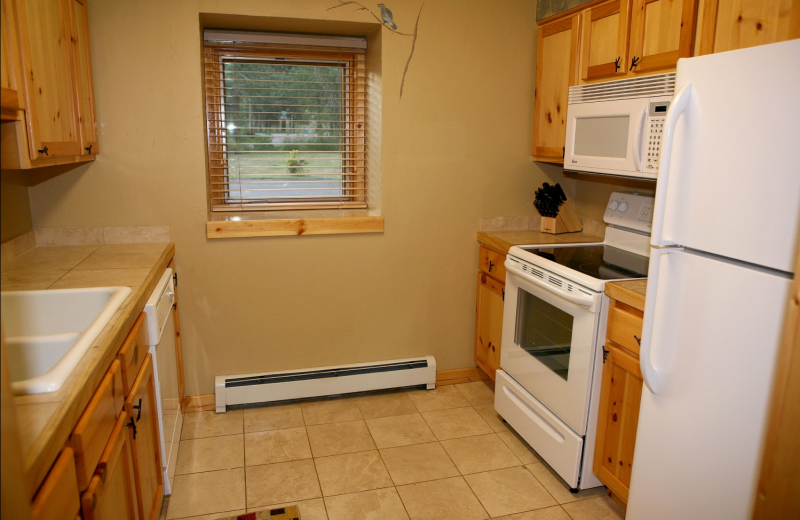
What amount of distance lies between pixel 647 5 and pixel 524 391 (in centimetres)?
172

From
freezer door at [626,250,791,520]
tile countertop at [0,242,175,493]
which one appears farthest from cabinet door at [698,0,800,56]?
tile countertop at [0,242,175,493]

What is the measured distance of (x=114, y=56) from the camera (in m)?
2.65

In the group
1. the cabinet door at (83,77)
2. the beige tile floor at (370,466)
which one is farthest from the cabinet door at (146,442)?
the cabinet door at (83,77)

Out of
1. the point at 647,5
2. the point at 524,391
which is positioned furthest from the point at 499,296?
the point at 647,5

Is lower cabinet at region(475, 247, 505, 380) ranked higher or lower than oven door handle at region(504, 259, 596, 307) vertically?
lower

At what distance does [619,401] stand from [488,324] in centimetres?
119

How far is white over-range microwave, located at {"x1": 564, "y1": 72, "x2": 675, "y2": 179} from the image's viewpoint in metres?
2.21

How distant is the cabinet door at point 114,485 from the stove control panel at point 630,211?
2329 mm

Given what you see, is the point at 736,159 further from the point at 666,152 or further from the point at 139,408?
the point at 139,408

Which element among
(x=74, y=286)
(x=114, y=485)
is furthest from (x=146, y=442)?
(x=74, y=286)

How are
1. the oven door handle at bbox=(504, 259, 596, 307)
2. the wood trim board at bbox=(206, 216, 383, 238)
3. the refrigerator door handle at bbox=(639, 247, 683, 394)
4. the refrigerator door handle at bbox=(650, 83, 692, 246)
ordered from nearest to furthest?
the refrigerator door handle at bbox=(650, 83, 692, 246), the refrigerator door handle at bbox=(639, 247, 683, 394), the oven door handle at bbox=(504, 259, 596, 307), the wood trim board at bbox=(206, 216, 383, 238)

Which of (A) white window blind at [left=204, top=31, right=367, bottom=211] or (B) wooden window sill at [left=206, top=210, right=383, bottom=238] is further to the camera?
(A) white window blind at [left=204, top=31, right=367, bottom=211]

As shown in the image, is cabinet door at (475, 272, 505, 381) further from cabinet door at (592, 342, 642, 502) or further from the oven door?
cabinet door at (592, 342, 642, 502)

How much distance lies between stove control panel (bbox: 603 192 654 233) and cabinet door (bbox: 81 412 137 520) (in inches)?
91.7
